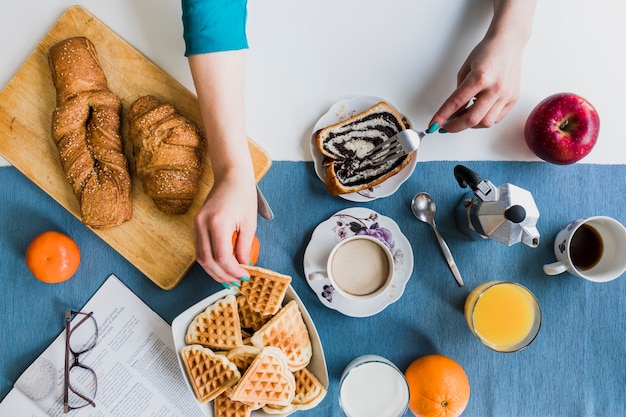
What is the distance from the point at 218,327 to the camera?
3.85 ft

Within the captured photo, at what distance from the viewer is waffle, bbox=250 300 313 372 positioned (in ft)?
3.82

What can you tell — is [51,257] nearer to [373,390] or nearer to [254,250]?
[254,250]

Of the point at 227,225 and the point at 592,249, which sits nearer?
the point at 227,225

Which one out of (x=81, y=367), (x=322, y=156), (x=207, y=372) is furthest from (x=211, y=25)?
(x=81, y=367)

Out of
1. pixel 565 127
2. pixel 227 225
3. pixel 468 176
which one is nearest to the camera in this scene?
pixel 227 225

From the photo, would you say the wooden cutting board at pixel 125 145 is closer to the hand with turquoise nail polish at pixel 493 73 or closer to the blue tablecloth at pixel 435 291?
the blue tablecloth at pixel 435 291

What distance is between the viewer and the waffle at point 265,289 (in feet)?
3.85

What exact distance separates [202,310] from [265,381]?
22cm

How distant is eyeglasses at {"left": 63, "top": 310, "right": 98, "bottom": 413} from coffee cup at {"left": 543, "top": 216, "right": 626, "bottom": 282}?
1.13 meters

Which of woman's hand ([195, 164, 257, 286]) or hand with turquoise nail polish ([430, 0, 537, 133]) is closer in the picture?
woman's hand ([195, 164, 257, 286])

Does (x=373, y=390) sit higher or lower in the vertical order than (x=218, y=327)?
lower

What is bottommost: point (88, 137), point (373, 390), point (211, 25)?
point (373, 390)

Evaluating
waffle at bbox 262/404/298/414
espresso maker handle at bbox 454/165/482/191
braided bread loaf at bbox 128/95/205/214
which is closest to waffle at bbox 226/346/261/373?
waffle at bbox 262/404/298/414

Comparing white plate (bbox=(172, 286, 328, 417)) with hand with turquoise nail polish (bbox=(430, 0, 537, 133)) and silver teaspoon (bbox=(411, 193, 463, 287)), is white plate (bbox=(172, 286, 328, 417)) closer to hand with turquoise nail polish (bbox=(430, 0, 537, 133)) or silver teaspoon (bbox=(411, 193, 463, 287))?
silver teaspoon (bbox=(411, 193, 463, 287))
